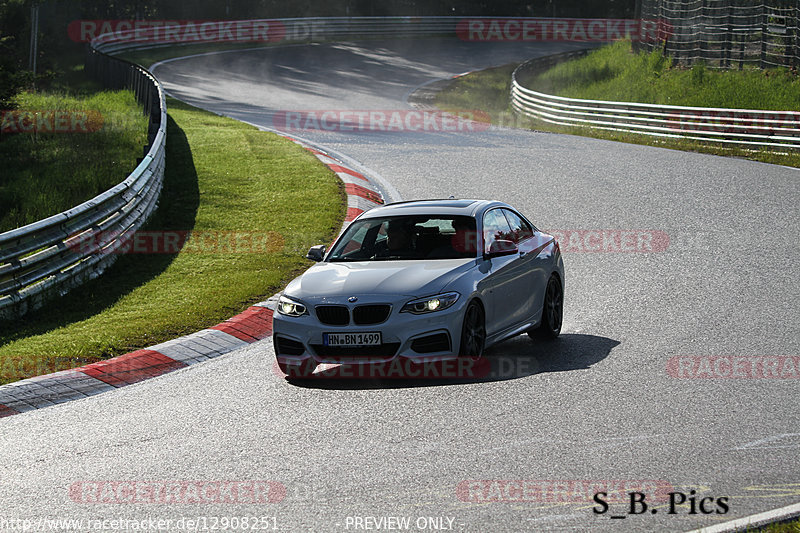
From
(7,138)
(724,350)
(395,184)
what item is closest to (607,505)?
(724,350)

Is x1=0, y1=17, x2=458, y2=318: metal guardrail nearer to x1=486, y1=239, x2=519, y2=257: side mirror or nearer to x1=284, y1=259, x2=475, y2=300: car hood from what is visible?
x1=284, y1=259, x2=475, y2=300: car hood

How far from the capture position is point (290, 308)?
8.99m

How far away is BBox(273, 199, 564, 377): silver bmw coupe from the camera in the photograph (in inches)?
339

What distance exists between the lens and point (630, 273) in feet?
43.7

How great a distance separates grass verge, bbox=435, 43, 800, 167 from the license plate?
56.3 feet

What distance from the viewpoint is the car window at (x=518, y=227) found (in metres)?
10.6

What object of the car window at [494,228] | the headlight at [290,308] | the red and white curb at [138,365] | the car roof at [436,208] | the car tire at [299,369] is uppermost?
the car roof at [436,208]

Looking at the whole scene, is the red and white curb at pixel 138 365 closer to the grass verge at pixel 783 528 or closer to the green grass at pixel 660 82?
the grass verge at pixel 783 528

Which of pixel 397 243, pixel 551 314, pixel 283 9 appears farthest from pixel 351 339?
pixel 283 9

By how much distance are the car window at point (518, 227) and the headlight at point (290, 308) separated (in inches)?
99.5

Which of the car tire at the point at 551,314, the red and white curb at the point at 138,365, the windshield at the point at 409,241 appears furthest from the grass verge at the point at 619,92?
the red and white curb at the point at 138,365

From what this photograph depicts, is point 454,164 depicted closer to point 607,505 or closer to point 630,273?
point 630,273

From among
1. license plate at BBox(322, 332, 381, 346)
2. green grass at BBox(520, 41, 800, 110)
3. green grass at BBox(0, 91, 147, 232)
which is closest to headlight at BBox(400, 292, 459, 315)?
license plate at BBox(322, 332, 381, 346)

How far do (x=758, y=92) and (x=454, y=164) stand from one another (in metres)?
15.7
